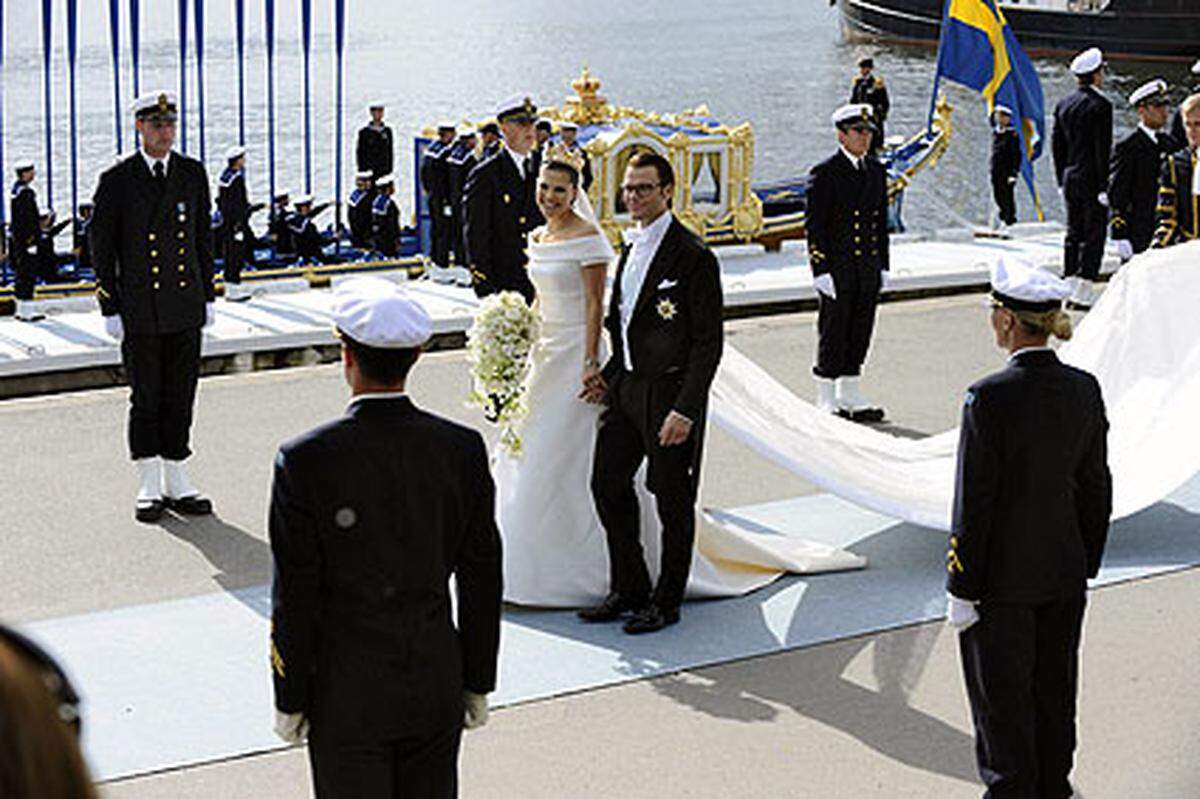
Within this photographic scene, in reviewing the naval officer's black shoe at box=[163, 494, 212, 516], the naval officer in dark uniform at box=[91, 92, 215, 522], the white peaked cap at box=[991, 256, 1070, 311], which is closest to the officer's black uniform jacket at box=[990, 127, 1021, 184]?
the naval officer in dark uniform at box=[91, 92, 215, 522]

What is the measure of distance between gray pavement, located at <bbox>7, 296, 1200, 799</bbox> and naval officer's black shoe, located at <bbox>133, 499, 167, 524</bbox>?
5 cm

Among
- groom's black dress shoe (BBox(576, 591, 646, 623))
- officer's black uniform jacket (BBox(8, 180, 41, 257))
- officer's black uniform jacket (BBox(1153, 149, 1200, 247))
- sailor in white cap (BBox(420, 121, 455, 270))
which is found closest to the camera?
groom's black dress shoe (BBox(576, 591, 646, 623))

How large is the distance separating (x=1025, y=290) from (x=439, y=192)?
1140 centimetres

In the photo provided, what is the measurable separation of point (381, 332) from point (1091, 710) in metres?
2.91

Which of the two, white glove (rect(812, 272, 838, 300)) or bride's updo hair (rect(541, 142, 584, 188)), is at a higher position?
bride's updo hair (rect(541, 142, 584, 188))

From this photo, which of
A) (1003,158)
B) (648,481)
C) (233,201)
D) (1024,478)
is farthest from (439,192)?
(1024,478)

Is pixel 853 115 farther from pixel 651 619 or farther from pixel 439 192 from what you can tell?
pixel 439 192

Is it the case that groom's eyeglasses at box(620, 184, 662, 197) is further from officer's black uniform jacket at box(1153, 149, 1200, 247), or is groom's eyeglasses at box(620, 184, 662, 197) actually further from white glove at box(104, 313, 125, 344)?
officer's black uniform jacket at box(1153, 149, 1200, 247)

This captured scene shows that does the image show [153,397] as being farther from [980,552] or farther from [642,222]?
[980,552]

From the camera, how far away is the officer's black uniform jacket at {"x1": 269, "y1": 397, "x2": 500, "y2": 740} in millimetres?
3598

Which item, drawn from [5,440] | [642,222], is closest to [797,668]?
[642,222]

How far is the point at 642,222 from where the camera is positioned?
610 centimetres

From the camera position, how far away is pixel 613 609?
637 centimetres

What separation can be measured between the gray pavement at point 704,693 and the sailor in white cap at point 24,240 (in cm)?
447
